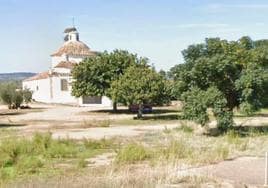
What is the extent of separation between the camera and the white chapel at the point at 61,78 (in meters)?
85.8

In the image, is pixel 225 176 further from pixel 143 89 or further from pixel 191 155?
pixel 143 89

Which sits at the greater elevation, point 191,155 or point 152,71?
point 152,71

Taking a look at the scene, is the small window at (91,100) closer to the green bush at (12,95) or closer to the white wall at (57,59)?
the green bush at (12,95)

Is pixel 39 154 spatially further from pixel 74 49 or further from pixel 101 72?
pixel 74 49

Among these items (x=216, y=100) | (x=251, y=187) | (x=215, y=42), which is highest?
(x=215, y=42)

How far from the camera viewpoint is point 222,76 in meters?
31.0

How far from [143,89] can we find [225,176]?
29939 mm

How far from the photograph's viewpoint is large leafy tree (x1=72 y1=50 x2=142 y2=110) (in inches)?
2201

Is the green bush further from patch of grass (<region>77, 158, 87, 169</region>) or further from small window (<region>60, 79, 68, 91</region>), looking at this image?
patch of grass (<region>77, 158, 87, 169</region>)

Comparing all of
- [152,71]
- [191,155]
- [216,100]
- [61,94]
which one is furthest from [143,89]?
[61,94]

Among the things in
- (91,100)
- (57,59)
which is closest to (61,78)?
(57,59)

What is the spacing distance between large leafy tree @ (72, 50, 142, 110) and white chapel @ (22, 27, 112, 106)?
21.6m

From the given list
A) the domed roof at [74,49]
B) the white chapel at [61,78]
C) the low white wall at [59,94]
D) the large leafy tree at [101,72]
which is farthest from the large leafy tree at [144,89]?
the domed roof at [74,49]

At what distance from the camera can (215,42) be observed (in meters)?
31.7
